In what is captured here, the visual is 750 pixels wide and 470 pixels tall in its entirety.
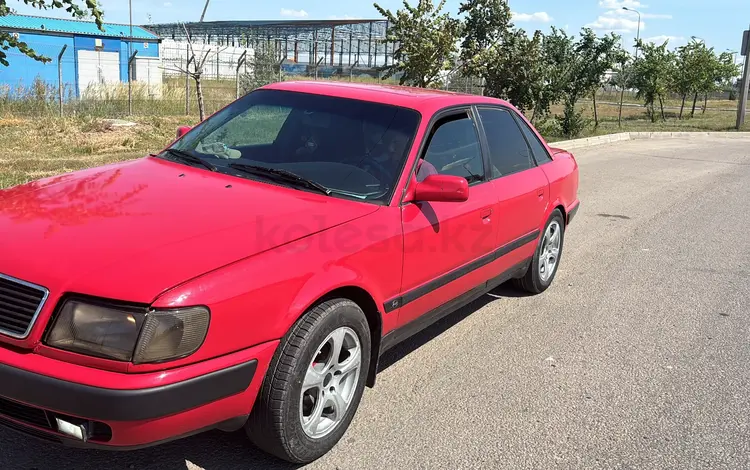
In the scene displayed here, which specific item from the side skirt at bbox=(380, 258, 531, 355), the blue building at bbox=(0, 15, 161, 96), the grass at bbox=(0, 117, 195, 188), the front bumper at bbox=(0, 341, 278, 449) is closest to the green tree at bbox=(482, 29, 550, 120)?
the grass at bbox=(0, 117, 195, 188)

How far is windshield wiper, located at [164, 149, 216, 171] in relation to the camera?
146 inches

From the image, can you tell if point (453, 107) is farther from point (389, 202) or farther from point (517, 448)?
point (517, 448)

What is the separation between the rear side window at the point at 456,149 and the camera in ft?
12.9

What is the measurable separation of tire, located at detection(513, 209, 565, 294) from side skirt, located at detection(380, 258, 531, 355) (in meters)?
0.23

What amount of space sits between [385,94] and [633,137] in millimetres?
19898

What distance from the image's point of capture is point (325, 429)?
305 cm

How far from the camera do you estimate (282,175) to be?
11.6ft

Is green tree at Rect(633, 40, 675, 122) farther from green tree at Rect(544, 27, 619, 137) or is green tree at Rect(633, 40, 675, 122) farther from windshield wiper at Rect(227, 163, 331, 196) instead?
windshield wiper at Rect(227, 163, 331, 196)

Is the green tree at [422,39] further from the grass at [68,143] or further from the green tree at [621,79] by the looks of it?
the green tree at [621,79]

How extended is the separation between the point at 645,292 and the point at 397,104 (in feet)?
10.6

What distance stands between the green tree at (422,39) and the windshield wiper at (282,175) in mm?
10333

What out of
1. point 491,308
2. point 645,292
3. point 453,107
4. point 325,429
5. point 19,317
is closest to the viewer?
point 19,317

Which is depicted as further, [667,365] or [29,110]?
[29,110]

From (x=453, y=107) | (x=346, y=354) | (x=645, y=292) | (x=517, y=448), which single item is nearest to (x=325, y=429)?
(x=346, y=354)
